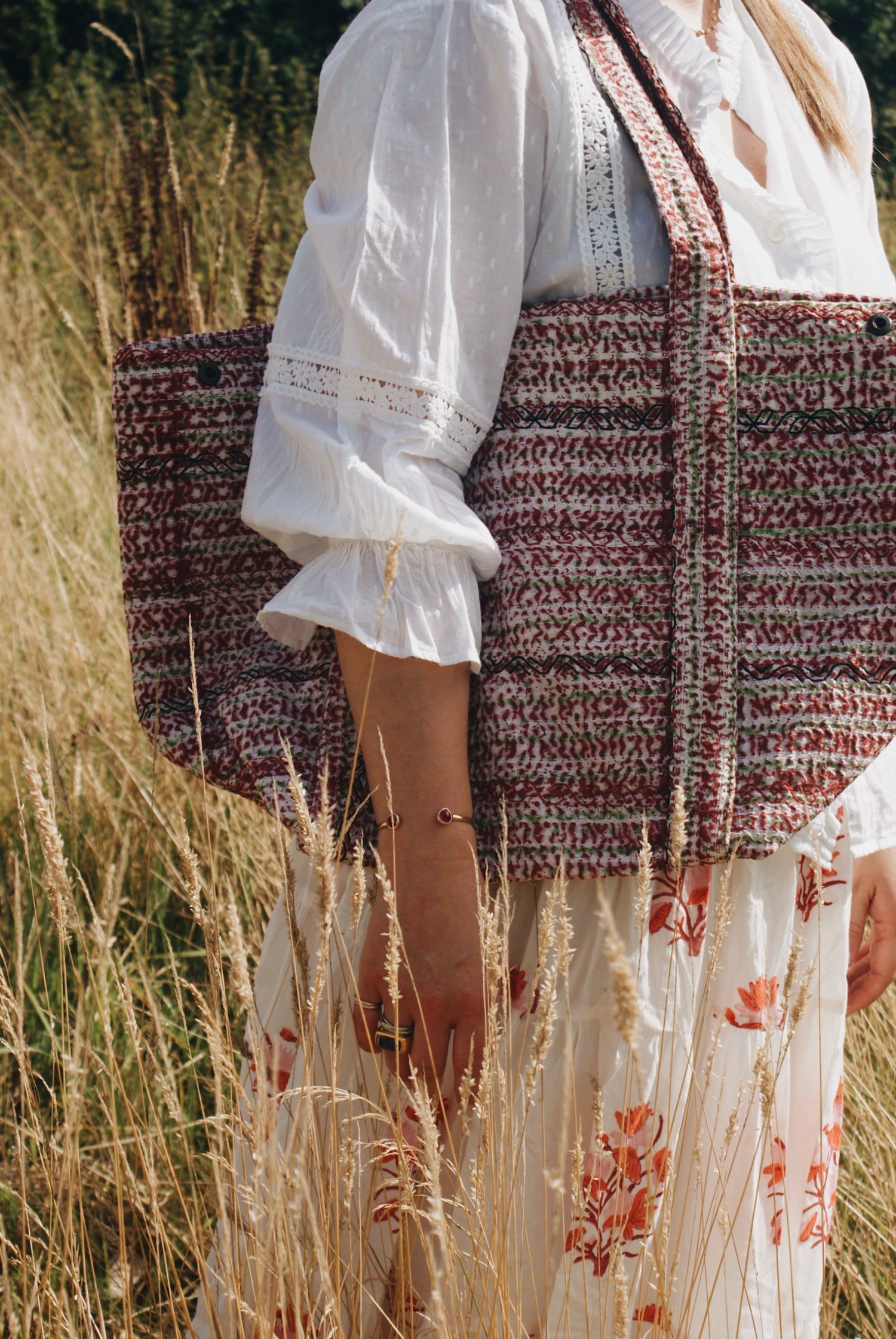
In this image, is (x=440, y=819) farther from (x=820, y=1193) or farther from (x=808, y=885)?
(x=820, y=1193)

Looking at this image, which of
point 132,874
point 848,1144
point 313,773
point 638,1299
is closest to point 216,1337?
point 638,1299

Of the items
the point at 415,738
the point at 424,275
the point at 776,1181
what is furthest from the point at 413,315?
the point at 776,1181

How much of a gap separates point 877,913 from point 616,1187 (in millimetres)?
398

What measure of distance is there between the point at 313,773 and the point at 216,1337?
1.49 ft

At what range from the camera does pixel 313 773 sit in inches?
38.4

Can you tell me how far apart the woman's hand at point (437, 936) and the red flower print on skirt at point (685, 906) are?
17 centimetres

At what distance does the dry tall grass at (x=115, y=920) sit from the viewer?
87 cm

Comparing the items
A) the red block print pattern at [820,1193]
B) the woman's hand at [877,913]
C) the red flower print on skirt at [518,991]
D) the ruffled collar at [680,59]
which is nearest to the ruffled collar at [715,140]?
the ruffled collar at [680,59]

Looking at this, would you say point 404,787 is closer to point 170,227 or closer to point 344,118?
point 344,118

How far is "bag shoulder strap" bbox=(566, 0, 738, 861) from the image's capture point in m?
0.91

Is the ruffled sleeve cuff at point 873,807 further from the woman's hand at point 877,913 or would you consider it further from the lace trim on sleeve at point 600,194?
the lace trim on sleeve at point 600,194

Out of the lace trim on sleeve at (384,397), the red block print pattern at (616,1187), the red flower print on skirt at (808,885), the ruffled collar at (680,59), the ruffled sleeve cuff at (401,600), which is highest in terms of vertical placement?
the ruffled collar at (680,59)

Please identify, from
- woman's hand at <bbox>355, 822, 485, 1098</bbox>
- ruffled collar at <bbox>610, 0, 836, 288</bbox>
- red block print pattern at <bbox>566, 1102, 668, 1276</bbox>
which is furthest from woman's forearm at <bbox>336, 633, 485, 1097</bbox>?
ruffled collar at <bbox>610, 0, 836, 288</bbox>

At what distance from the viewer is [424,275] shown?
2.89 feet
